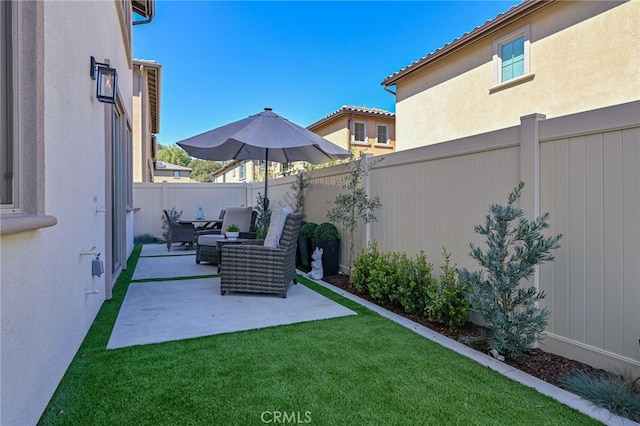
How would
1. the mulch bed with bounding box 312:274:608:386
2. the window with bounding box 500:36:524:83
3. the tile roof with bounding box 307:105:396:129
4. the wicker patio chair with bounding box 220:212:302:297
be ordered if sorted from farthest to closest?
the tile roof with bounding box 307:105:396:129, the window with bounding box 500:36:524:83, the wicker patio chair with bounding box 220:212:302:297, the mulch bed with bounding box 312:274:608:386

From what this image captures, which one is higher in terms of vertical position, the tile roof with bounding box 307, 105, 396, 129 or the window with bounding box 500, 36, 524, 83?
the tile roof with bounding box 307, 105, 396, 129

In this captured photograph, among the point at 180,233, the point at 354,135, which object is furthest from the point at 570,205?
the point at 354,135

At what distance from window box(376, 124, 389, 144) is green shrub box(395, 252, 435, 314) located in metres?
12.2

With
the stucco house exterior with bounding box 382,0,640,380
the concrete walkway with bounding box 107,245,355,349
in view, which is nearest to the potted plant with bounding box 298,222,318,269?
the concrete walkway with bounding box 107,245,355,349

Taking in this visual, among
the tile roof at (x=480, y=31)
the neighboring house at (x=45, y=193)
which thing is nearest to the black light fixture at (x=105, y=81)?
the neighboring house at (x=45, y=193)

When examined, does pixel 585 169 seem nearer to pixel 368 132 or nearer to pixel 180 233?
pixel 180 233

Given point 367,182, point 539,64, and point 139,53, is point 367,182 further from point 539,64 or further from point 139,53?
point 139,53

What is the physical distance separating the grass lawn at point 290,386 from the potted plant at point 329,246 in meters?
2.88

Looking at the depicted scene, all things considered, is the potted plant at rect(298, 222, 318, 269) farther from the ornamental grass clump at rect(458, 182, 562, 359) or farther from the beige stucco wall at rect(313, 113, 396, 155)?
the beige stucco wall at rect(313, 113, 396, 155)

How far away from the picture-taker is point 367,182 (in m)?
5.57

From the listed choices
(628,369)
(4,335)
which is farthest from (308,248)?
(4,335)

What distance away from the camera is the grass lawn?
211 cm

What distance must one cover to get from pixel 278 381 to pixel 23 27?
100 inches

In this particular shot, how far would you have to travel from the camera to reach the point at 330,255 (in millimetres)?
6277
